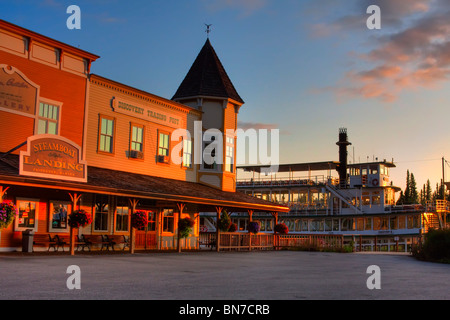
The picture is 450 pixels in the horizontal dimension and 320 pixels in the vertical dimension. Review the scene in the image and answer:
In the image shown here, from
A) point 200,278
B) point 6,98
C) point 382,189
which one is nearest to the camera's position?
point 200,278

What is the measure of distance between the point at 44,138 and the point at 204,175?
13550 mm

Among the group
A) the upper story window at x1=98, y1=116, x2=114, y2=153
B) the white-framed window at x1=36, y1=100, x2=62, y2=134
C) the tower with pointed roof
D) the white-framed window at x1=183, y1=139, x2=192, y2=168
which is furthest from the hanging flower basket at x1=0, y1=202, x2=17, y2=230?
the tower with pointed roof

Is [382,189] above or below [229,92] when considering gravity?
below

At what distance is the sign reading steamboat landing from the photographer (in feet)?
60.1

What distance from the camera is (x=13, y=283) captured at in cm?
987

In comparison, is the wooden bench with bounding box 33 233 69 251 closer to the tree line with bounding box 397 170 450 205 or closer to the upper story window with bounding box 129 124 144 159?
the upper story window with bounding box 129 124 144 159

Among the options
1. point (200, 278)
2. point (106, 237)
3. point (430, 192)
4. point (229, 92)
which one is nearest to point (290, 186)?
point (229, 92)

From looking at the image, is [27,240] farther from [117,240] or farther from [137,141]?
[137,141]

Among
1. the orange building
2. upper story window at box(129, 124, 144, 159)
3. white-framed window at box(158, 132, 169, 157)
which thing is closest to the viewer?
the orange building

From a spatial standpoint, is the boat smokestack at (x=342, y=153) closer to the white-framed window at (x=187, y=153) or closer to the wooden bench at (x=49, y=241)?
the white-framed window at (x=187, y=153)

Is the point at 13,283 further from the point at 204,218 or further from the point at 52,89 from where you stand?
the point at 204,218

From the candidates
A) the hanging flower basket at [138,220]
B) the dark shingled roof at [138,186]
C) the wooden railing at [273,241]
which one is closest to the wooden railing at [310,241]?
the wooden railing at [273,241]

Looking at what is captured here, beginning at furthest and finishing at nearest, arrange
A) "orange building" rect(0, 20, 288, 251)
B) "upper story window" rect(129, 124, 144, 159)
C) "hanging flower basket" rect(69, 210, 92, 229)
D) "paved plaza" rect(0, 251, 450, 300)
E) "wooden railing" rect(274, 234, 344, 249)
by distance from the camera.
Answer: "wooden railing" rect(274, 234, 344, 249), "upper story window" rect(129, 124, 144, 159), "orange building" rect(0, 20, 288, 251), "hanging flower basket" rect(69, 210, 92, 229), "paved plaza" rect(0, 251, 450, 300)

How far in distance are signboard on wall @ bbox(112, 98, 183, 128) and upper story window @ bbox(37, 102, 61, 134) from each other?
363 cm
